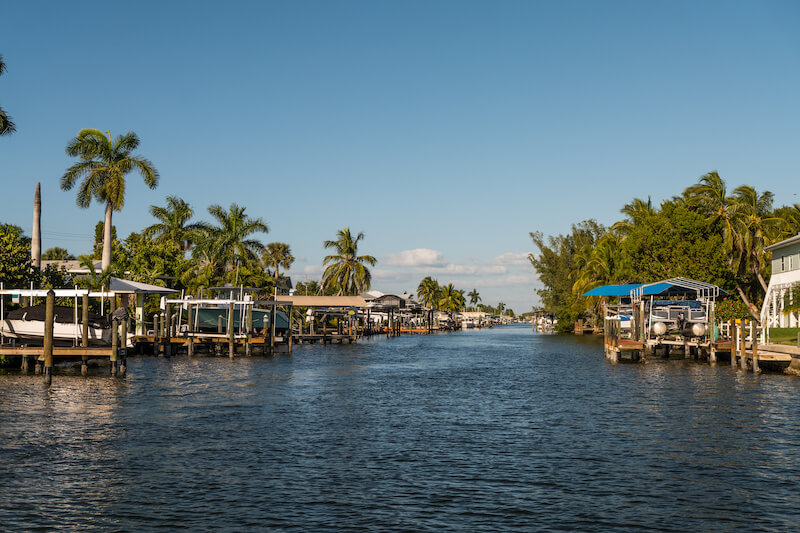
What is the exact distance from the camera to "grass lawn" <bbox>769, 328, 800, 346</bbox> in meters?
44.0

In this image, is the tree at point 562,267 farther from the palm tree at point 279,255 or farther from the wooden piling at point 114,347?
the wooden piling at point 114,347

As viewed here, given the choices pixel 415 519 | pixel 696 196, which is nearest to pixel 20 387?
pixel 415 519

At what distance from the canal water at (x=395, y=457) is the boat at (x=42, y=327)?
19.4 feet

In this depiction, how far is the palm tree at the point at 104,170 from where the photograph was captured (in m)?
57.0

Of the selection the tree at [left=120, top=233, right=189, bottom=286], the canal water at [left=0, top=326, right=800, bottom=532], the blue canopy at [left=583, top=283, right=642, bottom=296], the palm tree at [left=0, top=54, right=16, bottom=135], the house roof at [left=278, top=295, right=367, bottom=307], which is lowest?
the canal water at [left=0, top=326, right=800, bottom=532]

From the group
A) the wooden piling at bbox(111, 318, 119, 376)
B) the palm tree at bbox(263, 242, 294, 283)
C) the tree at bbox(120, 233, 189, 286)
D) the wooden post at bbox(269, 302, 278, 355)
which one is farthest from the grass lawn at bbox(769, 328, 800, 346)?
the palm tree at bbox(263, 242, 294, 283)

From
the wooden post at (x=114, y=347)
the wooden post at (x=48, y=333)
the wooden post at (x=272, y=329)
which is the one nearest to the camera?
the wooden post at (x=48, y=333)

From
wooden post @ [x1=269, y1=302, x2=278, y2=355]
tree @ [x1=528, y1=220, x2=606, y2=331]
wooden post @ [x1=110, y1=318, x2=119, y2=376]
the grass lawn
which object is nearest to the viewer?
wooden post @ [x1=110, y1=318, x2=119, y2=376]

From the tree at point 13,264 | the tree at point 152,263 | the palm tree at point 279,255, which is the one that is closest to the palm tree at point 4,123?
the tree at point 13,264

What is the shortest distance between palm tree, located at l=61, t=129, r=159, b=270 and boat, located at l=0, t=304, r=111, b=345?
15.2 m

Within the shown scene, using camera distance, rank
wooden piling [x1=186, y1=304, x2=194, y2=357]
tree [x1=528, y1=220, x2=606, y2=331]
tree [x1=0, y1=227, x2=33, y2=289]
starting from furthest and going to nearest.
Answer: tree [x1=528, y1=220, x2=606, y2=331] < wooden piling [x1=186, y1=304, x2=194, y2=357] < tree [x1=0, y1=227, x2=33, y2=289]

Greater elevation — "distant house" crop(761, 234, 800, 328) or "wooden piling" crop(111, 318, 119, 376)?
"distant house" crop(761, 234, 800, 328)

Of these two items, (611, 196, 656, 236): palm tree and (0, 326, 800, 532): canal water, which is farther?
(611, 196, 656, 236): palm tree

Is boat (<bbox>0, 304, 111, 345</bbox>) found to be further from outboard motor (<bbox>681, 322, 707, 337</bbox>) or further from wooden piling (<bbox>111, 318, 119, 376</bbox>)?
outboard motor (<bbox>681, 322, 707, 337</bbox>)
